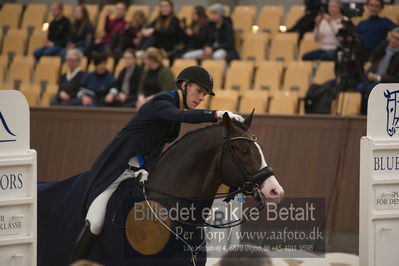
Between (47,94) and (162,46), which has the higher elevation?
(162,46)

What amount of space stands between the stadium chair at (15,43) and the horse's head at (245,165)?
10351 mm

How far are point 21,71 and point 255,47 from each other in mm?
4114

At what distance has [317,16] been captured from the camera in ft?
43.1

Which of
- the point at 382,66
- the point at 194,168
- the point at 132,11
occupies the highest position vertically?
the point at 132,11

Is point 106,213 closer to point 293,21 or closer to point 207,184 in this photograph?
point 207,184

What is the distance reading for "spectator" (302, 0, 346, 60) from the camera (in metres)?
12.2

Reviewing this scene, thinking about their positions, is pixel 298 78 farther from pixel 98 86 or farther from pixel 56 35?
pixel 56 35

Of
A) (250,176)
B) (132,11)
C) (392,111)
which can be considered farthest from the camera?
(132,11)

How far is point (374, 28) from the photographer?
12023 millimetres

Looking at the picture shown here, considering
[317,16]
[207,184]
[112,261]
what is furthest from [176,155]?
[317,16]

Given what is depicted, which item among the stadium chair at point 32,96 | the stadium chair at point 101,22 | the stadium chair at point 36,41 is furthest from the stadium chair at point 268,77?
the stadium chair at point 36,41

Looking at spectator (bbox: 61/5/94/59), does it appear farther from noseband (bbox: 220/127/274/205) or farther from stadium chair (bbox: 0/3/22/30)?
noseband (bbox: 220/127/274/205)

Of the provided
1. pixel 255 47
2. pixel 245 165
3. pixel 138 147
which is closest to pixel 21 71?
pixel 255 47

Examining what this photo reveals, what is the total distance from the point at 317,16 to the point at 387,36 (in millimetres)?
1503
